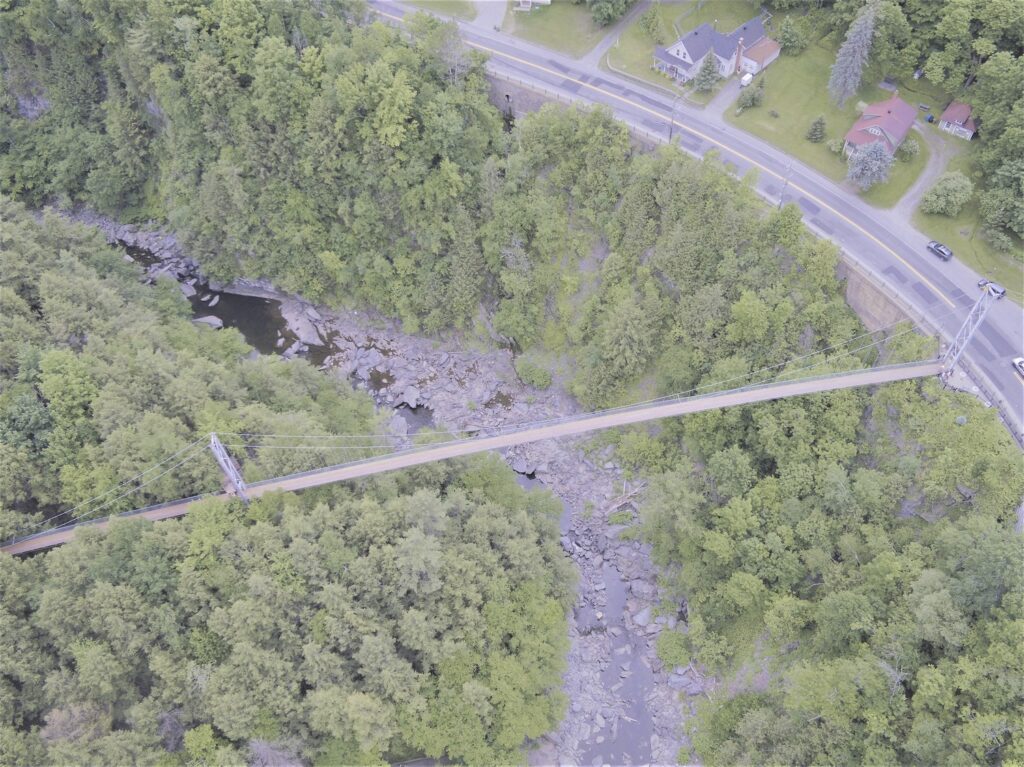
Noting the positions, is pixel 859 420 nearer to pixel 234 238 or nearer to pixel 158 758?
pixel 158 758

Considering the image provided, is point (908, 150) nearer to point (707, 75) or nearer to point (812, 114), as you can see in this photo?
point (812, 114)

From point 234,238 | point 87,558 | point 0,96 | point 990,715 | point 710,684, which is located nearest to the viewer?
point 990,715

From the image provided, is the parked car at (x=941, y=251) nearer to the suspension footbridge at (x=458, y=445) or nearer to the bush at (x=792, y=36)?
the suspension footbridge at (x=458, y=445)

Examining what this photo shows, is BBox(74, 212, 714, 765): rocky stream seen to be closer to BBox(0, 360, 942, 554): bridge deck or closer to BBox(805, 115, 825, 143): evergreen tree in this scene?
BBox(0, 360, 942, 554): bridge deck

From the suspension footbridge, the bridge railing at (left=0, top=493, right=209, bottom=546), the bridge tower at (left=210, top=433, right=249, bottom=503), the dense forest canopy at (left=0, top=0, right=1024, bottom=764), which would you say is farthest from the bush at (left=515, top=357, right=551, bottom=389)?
the bridge railing at (left=0, top=493, right=209, bottom=546)

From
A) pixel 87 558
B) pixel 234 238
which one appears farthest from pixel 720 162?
pixel 87 558

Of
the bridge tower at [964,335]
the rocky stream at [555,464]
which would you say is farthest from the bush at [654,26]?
the bridge tower at [964,335]
